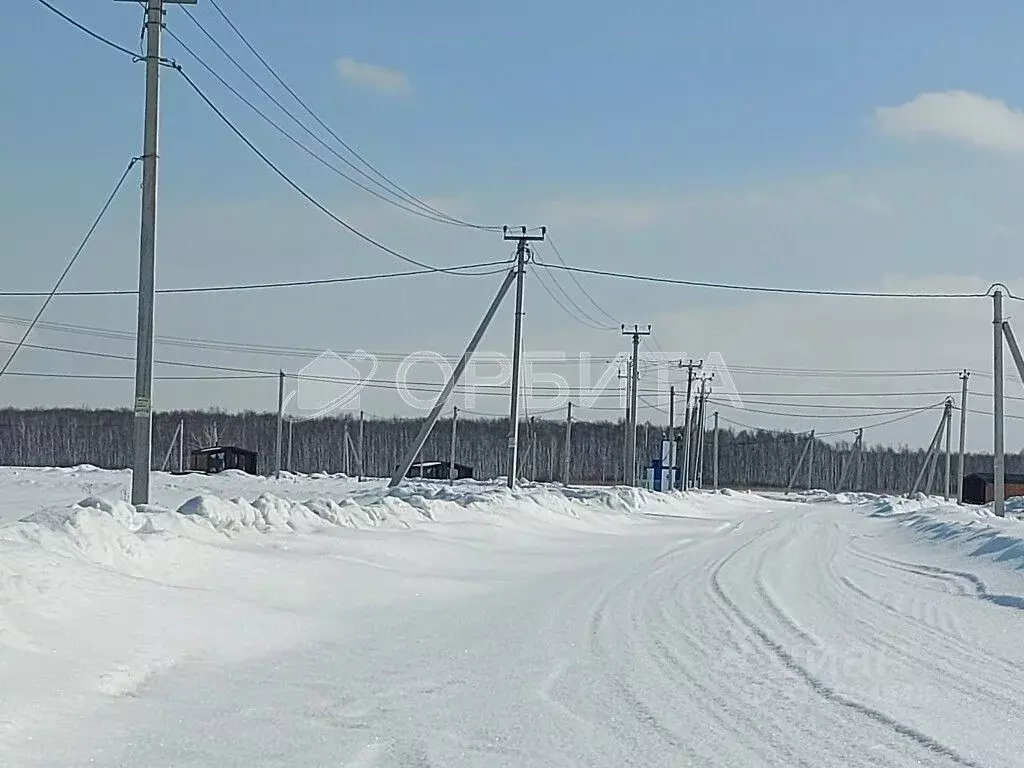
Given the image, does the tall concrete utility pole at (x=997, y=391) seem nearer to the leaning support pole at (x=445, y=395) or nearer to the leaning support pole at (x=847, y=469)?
the leaning support pole at (x=445, y=395)

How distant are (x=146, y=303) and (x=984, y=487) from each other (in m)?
59.4

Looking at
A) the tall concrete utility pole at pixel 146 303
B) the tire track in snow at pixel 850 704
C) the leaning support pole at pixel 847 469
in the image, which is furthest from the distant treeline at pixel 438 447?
the tire track in snow at pixel 850 704

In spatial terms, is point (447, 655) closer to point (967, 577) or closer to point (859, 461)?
point (967, 577)

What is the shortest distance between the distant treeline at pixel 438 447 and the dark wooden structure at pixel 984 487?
3556 centimetres

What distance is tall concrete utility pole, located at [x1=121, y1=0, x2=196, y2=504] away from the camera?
16.0 m

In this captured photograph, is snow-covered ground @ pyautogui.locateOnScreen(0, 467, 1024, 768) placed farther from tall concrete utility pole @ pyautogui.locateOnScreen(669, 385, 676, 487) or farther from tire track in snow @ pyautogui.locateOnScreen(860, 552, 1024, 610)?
tall concrete utility pole @ pyautogui.locateOnScreen(669, 385, 676, 487)

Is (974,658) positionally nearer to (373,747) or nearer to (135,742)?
(373,747)

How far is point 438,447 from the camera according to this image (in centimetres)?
12356

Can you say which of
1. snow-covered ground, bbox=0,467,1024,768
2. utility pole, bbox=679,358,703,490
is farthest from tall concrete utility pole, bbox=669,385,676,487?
snow-covered ground, bbox=0,467,1024,768

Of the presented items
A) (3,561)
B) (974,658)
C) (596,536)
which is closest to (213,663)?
(3,561)

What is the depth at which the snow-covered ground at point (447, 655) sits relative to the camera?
21.2 feet

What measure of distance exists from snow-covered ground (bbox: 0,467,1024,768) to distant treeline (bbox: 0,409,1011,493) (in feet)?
290

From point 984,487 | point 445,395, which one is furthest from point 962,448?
point 445,395

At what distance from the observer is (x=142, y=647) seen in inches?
334
